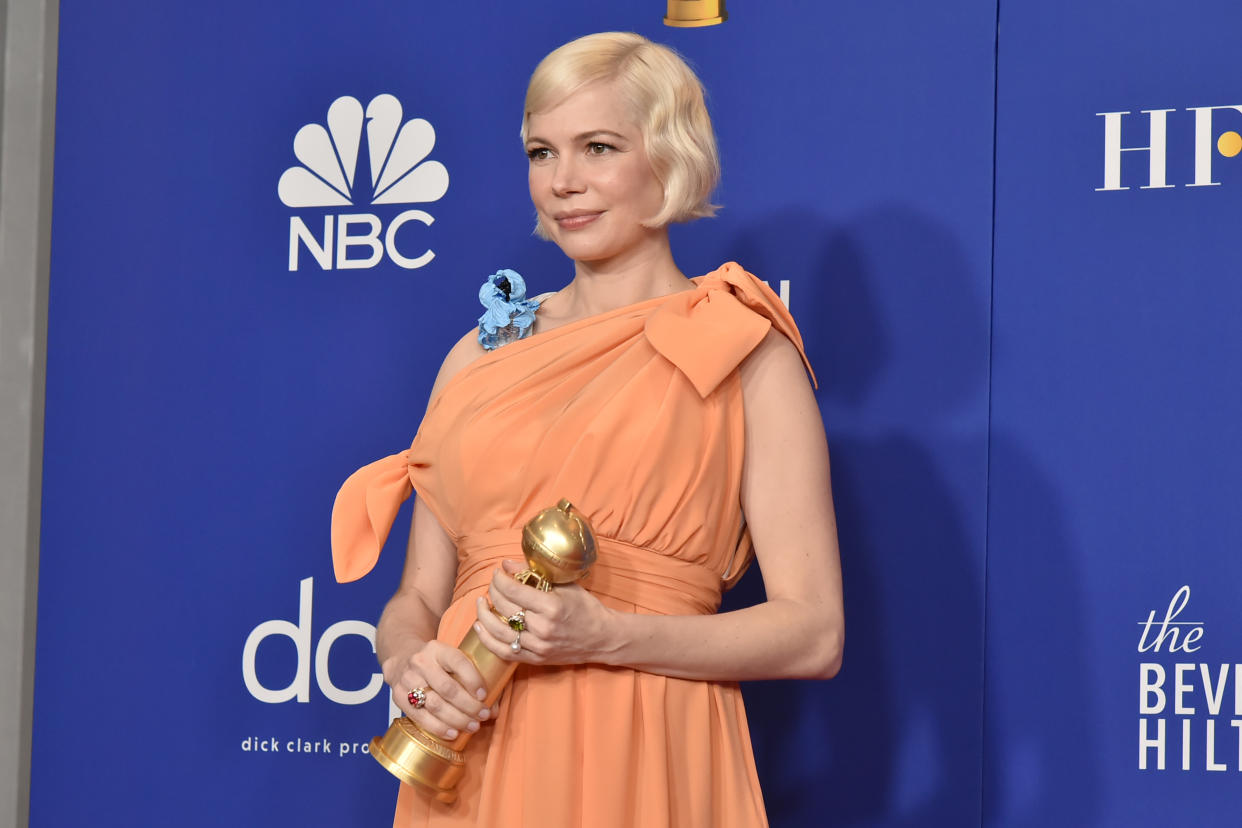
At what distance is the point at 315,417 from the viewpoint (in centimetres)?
256

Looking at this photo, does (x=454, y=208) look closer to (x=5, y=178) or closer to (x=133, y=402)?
(x=133, y=402)

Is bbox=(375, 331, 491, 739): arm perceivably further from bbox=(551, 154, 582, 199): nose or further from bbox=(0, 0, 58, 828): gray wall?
bbox=(0, 0, 58, 828): gray wall

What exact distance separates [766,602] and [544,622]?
0.97ft

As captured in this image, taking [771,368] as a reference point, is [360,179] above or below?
above

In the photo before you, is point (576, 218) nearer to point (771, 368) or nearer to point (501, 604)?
point (771, 368)

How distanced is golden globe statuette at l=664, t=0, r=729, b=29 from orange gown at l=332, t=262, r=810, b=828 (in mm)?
560

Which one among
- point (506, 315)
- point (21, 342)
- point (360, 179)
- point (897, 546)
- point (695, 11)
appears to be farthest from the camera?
point (21, 342)

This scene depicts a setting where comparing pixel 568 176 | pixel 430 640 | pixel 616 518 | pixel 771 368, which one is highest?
pixel 568 176

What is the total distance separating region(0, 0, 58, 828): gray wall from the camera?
8.63 feet

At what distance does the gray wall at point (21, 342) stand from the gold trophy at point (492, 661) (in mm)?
1441

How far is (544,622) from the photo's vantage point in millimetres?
1422

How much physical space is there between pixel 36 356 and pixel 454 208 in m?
0.90

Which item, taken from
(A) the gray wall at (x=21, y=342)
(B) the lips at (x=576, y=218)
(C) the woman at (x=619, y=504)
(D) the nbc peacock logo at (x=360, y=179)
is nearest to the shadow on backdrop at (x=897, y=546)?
(C) the woman at (x=619, y=504)

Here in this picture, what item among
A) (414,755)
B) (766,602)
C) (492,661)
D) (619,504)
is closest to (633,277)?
(619,504)
